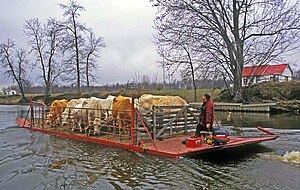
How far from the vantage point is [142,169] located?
7598 mm

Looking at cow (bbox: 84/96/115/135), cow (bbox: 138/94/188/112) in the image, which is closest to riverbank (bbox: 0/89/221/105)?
cow (bbox: 84/96/115/135)

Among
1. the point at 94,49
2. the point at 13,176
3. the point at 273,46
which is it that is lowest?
the point at 13,176

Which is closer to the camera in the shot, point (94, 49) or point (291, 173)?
point (291, 173)

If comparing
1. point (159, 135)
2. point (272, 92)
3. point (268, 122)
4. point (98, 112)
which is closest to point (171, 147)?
point (159, 135)

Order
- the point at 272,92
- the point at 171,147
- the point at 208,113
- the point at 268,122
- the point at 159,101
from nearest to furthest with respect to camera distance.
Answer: the point at 171,147
the point at 208,113
the point at 159,101
the point at 268,122
the point at 272,92

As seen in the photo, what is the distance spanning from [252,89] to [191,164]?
2566cm

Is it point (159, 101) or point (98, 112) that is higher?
point (159, 101)

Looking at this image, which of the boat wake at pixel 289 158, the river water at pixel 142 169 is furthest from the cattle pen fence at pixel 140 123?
the boat wake at pixel 289 158

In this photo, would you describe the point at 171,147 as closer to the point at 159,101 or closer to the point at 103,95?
the point at 159,101

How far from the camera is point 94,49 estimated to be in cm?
4666

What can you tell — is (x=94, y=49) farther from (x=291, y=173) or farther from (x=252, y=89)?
(x=291, y=173)

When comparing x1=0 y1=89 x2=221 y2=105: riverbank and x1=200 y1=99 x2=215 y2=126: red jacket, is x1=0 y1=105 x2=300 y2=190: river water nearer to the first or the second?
x1=200 y1=99 x2=215 y2=126: red jacket

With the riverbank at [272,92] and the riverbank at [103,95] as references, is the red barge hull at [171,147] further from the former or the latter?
the riverbank at [272,92]

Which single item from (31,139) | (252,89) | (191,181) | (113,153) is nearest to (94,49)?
(252,89)
